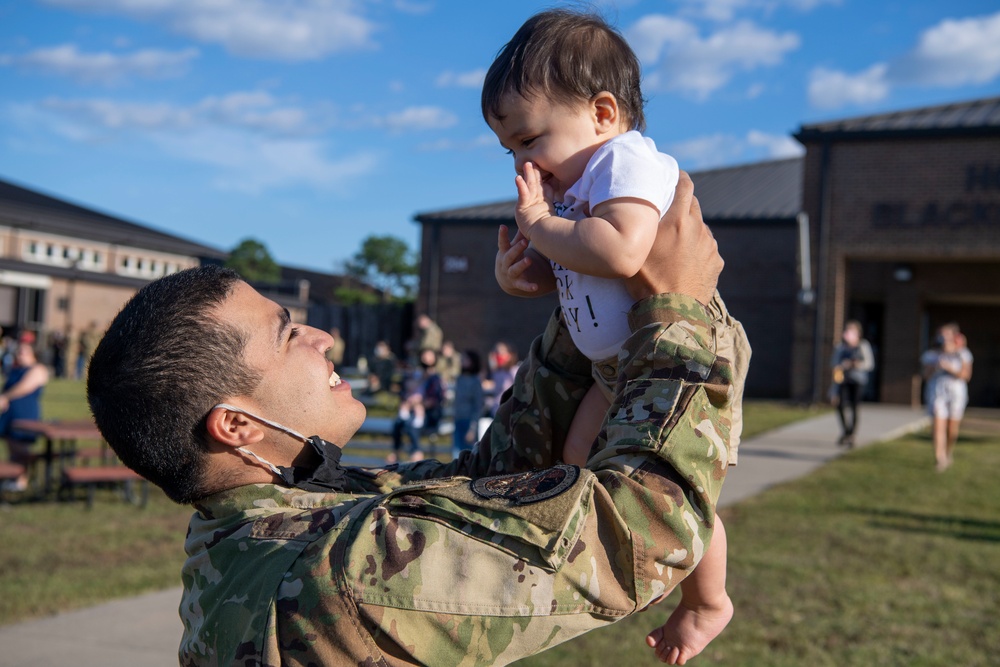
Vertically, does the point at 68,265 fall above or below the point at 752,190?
below

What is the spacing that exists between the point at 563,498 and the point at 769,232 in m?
29.2

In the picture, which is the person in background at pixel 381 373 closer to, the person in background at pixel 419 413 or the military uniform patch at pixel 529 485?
the person in background at pixel 419 413

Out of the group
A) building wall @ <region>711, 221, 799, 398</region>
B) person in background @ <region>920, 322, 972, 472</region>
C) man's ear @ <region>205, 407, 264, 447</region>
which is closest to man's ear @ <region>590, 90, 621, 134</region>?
Answer: man's ear @ <region>205, 407, 264, 447</region>

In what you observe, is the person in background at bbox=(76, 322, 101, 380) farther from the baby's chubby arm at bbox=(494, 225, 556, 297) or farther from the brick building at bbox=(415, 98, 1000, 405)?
the baby's chubby arm at bbox=(494, 225, 556, 297)

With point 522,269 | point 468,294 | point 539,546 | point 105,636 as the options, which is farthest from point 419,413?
point 468,294

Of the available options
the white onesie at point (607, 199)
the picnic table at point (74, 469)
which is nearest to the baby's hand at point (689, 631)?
the white onesie at point (607, 199)

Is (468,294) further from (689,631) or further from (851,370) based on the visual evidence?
(689,631)

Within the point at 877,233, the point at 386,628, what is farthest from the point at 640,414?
the point at 877,233

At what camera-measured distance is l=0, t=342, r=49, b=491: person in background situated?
447 inches

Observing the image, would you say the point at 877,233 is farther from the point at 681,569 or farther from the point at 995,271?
the point at 681,569

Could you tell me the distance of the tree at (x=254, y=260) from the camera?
269 ft

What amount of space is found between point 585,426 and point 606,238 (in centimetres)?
49

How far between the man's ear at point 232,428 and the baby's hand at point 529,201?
663 mm

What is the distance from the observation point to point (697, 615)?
6.35 feet
